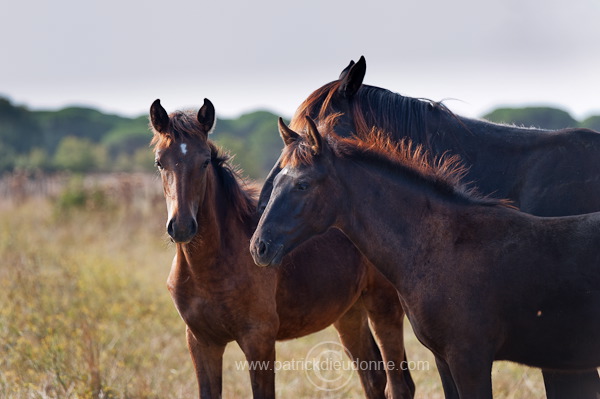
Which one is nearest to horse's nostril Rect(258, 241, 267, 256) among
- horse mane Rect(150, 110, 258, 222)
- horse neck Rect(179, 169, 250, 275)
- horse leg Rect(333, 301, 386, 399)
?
horse neck Rect(179, 169, 250, 275)

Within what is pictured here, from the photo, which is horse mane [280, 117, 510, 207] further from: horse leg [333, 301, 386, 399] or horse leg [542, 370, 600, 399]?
horse leg [333, 301, 386, 399]

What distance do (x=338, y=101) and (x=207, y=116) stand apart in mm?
956

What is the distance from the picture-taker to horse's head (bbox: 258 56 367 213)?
5.07 metres

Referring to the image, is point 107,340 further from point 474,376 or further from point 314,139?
point 474,376

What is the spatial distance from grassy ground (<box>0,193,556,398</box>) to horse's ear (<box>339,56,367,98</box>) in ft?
5.53

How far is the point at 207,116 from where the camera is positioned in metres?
5.04

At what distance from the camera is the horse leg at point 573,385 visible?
490cm

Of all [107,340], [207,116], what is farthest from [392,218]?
[107,340]

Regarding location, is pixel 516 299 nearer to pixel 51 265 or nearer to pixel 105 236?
pixel 51 265

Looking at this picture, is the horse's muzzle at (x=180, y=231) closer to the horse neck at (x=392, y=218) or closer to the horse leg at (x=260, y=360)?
the horse leg at (x=260, y=360)

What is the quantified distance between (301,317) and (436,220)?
60.1 inches

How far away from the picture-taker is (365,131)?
16.3 ft

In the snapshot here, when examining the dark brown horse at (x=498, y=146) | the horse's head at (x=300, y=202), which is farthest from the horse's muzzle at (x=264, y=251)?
the dark brown horse at (x=498, y=146)

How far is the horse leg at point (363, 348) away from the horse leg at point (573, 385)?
4.99ft
